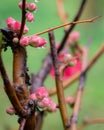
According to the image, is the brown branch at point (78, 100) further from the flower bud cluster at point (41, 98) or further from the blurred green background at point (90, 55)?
the blurred green background at point (90, 55)

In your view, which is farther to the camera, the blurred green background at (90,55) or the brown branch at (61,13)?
the blurred green background at (90,55)

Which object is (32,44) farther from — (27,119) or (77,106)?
(77,106)

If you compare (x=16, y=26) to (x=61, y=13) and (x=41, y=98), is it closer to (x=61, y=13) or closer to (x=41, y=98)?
(x=41, y=98)

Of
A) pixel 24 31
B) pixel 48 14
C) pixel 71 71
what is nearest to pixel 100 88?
pixel 48 14

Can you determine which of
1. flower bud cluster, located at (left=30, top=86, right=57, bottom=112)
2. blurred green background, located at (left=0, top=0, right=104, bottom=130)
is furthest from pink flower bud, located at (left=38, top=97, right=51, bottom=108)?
blurred green background, located at (left=0, top=0, right=104, bottom=130)

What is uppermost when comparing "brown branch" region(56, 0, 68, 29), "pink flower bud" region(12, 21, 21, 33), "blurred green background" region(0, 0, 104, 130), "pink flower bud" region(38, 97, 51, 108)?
"pink flower bud" region(12, 21, 21, 33)

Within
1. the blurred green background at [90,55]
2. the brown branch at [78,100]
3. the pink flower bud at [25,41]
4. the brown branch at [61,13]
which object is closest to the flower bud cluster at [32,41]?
the pink flower bud at [25,41]

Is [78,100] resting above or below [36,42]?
below

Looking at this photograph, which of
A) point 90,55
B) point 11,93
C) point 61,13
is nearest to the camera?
point 11,93

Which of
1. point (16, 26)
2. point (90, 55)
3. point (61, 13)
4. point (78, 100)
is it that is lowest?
point (90, 55)

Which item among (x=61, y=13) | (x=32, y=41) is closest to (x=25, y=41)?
(x=32, y=41)

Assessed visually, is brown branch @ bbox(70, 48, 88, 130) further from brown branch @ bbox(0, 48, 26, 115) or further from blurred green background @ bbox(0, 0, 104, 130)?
blurred green background @ bbox(0, 0, 104, 130)
